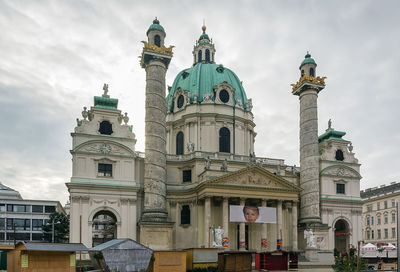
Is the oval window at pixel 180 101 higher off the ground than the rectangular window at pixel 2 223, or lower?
higher

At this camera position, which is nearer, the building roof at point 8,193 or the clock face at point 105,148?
the clock face at point 105,148

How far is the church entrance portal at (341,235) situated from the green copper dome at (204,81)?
22273 millimetres

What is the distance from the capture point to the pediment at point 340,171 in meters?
63.3

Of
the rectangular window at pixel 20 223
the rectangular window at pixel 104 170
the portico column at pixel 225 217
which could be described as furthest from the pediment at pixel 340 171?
the rectangular window at pixel 20 223

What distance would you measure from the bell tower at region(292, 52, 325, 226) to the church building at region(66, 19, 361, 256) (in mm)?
134

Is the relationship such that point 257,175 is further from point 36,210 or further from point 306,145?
point 36,210

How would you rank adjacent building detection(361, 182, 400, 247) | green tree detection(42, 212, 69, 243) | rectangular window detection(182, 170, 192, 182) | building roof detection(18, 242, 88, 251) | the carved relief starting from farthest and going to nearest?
1. adjacent building detection(361, 182, 400, 247)
2. green tree detection(42, 212, 69, 243)
3. rectangular window detection(182, 170, 192, 182)
4. the carved relief
5. building roof detection(18, 242, 88, 251)

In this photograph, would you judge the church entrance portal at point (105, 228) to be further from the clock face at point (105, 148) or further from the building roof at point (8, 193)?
the building roof at point (8, 193)

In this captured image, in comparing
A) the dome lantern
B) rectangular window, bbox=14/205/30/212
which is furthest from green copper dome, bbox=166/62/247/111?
rectangular window, bbox=14/205/30/212

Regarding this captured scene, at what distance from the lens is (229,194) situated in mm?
53031

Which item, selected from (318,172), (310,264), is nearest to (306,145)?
(318,172)

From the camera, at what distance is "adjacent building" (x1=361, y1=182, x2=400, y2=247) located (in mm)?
82188

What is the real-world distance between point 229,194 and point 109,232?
131 feet

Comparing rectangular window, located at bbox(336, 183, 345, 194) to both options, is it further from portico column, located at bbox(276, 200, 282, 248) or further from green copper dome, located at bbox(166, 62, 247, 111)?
green copper dome, located at bbox(166, 62, 247, 111)
